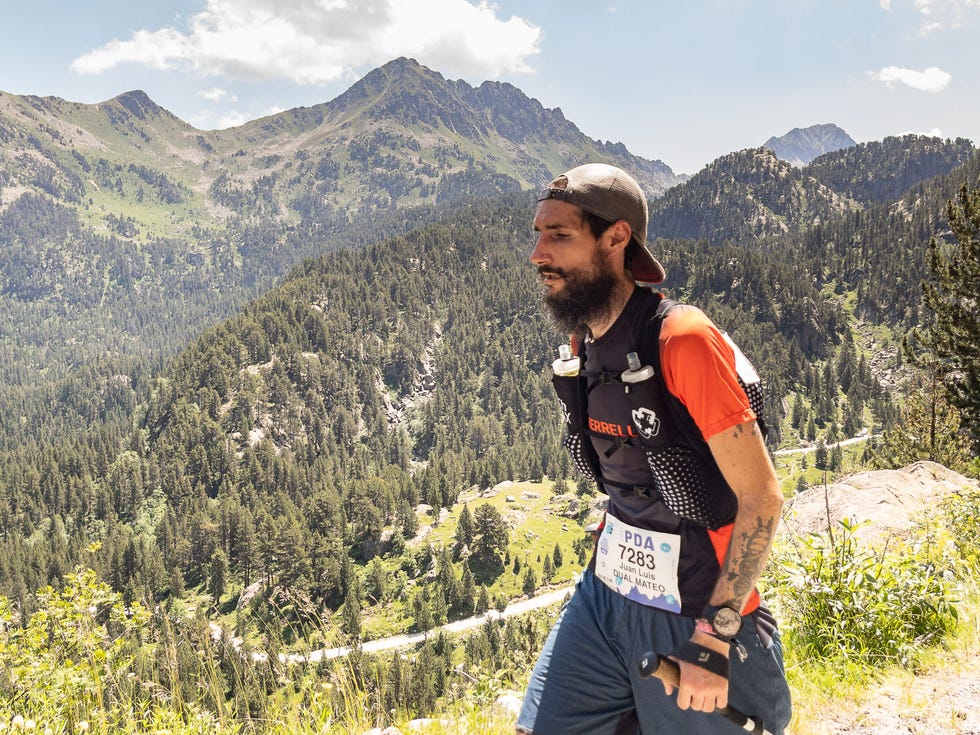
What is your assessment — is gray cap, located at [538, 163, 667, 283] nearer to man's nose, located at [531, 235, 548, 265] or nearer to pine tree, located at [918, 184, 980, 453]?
man's nose, located at [531, 235, 548, 265]

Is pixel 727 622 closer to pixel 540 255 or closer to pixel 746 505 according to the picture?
pixel 746 505

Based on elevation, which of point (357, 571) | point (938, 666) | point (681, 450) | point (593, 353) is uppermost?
point (593, 353)

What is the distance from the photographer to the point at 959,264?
1988 centimetres

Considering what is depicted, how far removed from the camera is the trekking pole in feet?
9.38

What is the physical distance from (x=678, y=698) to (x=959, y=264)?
23.7 m

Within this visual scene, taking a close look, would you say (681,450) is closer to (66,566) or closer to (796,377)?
(66,566)

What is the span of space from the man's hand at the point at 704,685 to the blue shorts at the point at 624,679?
0.76 feet

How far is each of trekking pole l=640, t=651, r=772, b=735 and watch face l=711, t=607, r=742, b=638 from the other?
0.30 m

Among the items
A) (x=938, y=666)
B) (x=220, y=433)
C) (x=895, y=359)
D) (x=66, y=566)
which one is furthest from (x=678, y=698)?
(x=895, y=359)

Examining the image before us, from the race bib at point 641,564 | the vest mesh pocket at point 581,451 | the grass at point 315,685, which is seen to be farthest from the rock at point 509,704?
the vest mesh pocket at point 581,451

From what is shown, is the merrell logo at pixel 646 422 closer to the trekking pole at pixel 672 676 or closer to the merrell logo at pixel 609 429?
the merrell logo at pixel 609 429

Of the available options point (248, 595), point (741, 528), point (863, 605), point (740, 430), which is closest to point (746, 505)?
point (741, 528)

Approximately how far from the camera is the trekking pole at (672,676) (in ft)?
9.38

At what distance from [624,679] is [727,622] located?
2.68 ft
